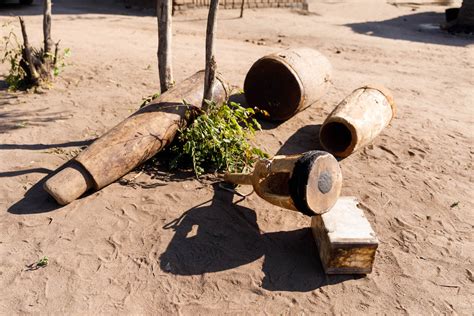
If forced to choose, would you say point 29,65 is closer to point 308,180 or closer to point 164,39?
point 164,39

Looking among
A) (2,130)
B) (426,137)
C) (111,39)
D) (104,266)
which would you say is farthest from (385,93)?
(111,39)

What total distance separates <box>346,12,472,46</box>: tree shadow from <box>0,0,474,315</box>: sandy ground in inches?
205

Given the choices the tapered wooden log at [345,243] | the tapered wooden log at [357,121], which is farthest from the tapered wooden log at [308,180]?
the tapered wooden log at [357,121]

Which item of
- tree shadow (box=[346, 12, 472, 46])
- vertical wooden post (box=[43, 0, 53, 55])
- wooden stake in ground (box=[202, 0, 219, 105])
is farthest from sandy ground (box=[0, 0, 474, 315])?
tree shadow (box=[346, 12, 472, 46])

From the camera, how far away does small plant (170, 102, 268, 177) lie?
A: 490 centimetres

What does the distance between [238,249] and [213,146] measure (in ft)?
4.52

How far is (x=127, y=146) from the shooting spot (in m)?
4.59

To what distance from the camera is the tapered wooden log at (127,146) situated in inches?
168

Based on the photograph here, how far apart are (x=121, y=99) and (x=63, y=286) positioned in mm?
3822

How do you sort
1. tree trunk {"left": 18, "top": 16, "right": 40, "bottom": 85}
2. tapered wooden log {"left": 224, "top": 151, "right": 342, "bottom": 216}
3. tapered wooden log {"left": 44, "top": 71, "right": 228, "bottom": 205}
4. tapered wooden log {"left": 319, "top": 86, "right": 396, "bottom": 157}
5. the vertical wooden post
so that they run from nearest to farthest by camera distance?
tapered wooden log {"left": 224, "top": 151, "right": 342, "bottom": 216}
tapered wooden log {"left": 44, "top": 71, "right": 228, "bottom": 205}
tapered wooden log {"left": 319, "top": 86, "right": 396, "bottom": 157}
tree trunk {"left": 18, "top": 16, "right": 40, "bottom": 85}
the vertical wooden post

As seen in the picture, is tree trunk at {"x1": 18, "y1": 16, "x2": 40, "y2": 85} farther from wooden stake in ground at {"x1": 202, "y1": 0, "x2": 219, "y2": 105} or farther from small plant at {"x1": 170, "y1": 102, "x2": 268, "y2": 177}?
wooden stake in ground at {"x1": 202, "y1": 0, "x2": 219, "y2": 105}

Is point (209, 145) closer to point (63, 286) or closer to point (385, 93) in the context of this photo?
point (63, 286)

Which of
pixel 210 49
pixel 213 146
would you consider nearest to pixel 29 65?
pixel 210 49

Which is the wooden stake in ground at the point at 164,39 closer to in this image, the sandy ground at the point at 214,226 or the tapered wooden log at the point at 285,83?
the sandy ground at the point at 214,226
